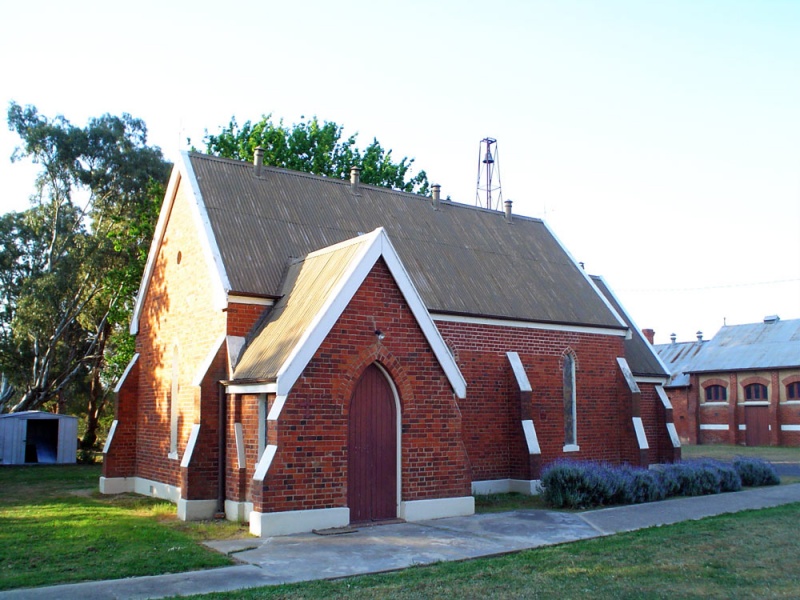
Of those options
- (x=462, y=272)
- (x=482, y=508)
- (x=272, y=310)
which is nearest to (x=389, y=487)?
(x=482, y=508)

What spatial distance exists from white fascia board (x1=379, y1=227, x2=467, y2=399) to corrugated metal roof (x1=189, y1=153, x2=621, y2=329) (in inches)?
126

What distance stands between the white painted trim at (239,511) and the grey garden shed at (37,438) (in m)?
19.1

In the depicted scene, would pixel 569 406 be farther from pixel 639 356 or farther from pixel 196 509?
pixel 196 509

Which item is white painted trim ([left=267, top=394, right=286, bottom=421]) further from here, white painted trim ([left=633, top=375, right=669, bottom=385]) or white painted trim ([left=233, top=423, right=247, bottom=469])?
white painted trim ([left=633, top=375, right=669, bottom=385])

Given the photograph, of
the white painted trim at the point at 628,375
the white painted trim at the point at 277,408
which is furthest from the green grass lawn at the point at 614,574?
the white painted trim at the point at 628,375

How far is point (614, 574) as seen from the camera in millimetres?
10359

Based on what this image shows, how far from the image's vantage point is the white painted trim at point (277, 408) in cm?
1377

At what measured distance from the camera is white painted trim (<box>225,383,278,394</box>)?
46.7 feet

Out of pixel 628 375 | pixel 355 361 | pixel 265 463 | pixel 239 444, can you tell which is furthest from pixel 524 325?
pixel 265 463

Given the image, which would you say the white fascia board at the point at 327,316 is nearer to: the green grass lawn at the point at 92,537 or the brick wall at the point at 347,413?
the brick wall at the point at 347,413

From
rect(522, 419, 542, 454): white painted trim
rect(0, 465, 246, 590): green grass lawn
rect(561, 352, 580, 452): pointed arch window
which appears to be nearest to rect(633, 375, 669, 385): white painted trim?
rect(561, 352, 580, 452): pointed arch window

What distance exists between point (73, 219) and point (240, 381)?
80.5ft

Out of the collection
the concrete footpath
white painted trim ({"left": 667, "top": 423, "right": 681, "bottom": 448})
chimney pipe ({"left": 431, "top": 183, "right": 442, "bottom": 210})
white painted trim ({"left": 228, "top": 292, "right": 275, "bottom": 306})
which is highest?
chimney pipe ({"left": 431, "top": 183, "right": 442, "bottom": 210})

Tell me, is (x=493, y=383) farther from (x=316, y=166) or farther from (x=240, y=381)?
(x=316, y=166)
